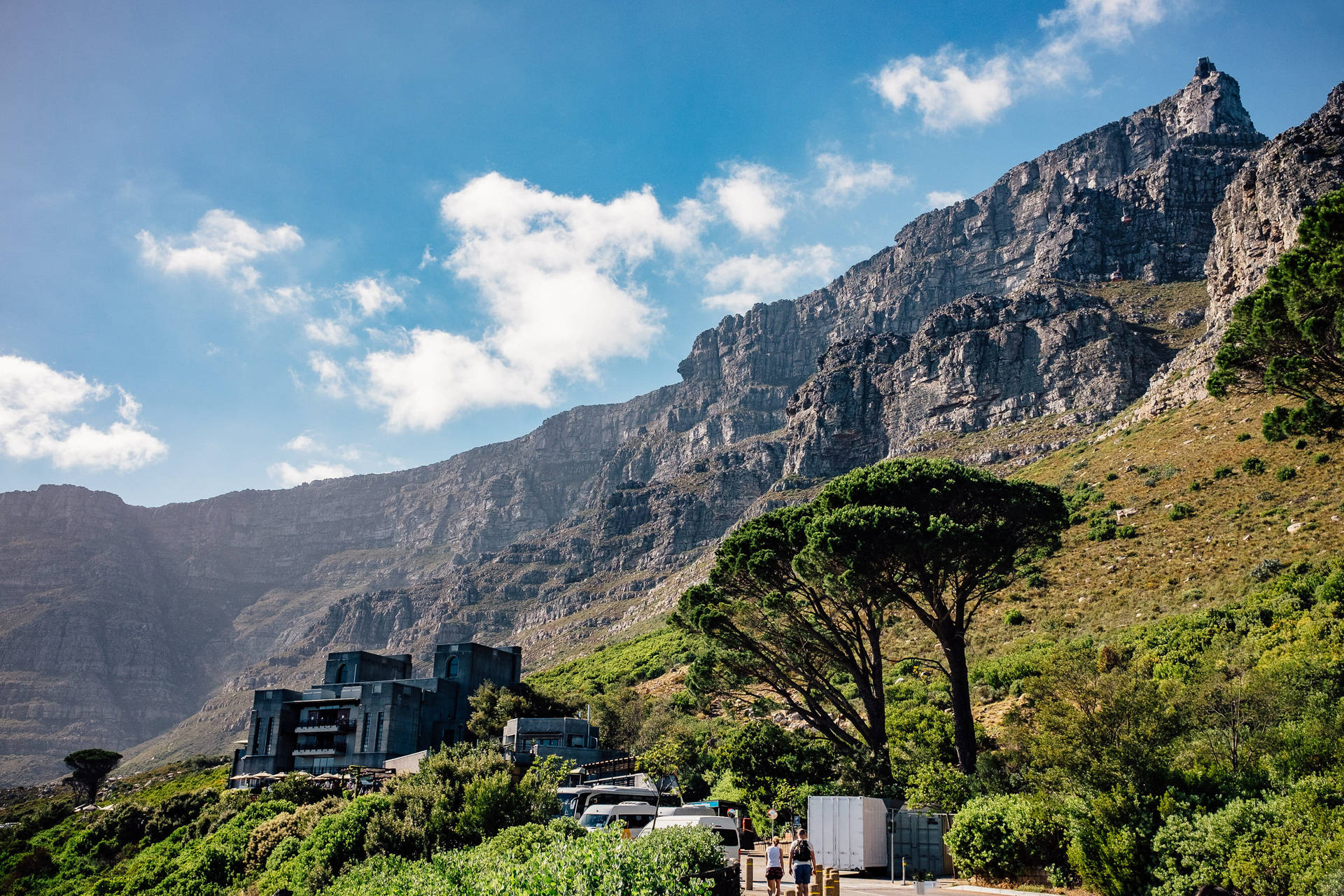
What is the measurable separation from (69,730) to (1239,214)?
23304 centimetres

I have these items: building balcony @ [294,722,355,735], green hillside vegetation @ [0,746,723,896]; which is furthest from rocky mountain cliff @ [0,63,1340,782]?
green hillside vegetation @ [0,746,723,896]

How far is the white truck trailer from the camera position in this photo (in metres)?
21.6

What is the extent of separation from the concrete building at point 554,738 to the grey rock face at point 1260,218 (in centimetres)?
5340

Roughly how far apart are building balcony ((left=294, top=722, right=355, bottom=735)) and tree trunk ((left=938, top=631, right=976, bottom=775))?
51949 mm

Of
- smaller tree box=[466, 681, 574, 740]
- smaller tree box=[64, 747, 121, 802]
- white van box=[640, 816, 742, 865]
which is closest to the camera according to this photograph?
white van box=[640, 816, 742, 865]

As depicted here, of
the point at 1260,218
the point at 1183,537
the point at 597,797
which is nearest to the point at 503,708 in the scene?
the point at 597,797

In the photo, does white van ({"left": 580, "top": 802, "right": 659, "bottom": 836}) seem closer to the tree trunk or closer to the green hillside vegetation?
the green hillside vegetation

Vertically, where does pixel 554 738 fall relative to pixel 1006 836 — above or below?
below

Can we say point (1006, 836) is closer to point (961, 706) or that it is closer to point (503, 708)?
point (961, 706)

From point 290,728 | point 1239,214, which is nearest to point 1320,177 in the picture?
point 1239,214

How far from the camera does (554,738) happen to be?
172 ft

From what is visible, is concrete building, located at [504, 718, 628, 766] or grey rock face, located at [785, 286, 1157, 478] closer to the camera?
concrete building, located at [504, 718, 628, 766]

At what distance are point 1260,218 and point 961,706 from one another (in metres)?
69.9

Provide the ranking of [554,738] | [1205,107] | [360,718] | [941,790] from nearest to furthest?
[941,790] < [554,738] < [360,718] < [1205,107]
